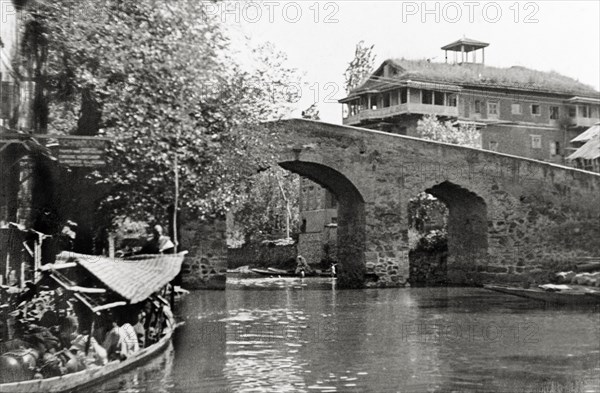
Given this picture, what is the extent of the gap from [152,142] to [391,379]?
5.04 m

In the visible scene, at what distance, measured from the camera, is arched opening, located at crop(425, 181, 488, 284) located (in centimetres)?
2219

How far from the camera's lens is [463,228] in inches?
916

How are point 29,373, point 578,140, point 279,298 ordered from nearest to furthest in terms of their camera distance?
1. point 29,373
2. point 279,298
3. point 578,140

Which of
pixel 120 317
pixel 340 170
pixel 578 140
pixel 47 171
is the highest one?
pixel 578 140

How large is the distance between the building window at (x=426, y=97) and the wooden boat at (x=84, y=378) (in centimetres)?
2767

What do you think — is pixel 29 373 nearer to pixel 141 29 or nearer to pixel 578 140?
pixel 141 29

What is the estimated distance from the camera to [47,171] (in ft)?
28.7

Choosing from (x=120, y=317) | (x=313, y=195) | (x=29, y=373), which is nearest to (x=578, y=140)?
(x=313, y=195)

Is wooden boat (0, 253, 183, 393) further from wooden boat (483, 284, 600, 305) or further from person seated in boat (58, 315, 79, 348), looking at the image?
wooden boat (483, 284, 600, 305)

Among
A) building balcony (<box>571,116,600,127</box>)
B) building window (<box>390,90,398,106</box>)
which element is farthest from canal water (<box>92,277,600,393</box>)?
building balcony (<box>571,116,600,127</box>)

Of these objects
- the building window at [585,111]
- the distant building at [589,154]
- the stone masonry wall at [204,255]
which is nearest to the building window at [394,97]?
the distant building at [589,154]

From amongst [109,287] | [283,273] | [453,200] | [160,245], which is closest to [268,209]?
[283,273]

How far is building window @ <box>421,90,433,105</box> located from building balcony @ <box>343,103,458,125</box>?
0.62 metres

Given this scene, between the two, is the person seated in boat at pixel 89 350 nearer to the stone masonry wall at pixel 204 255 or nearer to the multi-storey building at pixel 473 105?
the stone masonry wall at pixel 204 255
